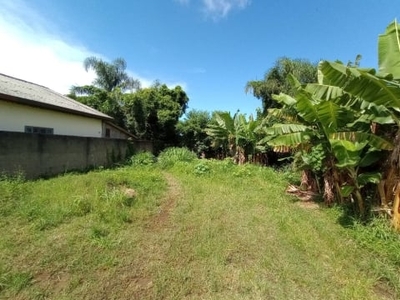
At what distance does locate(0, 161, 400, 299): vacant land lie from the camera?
10.7 feet

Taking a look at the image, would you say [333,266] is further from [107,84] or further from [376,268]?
[107,84]

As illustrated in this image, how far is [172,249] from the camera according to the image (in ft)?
13.5

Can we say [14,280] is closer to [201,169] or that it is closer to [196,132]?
[201,169]

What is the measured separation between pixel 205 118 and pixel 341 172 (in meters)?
13.4

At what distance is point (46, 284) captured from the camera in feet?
10.4

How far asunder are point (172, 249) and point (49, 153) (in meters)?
6.32

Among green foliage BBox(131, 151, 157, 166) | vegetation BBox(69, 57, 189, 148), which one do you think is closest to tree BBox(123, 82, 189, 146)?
vegetation BBox(69, 57, 189, 148)

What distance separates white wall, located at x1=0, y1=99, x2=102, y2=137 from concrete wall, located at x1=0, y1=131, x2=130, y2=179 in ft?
4.68

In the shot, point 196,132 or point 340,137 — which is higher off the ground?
point 196,132

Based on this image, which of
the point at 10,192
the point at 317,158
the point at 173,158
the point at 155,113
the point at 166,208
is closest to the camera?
the point at 10,192

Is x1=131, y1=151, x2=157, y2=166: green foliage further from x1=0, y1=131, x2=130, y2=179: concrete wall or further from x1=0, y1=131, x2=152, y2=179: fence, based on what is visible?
x1=0, y1=131, x2=130, y2=179: concrete wall

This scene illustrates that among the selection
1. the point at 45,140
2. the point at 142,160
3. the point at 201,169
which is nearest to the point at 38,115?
the point at 45,140

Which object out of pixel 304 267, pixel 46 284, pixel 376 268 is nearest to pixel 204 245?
pixel 304 267

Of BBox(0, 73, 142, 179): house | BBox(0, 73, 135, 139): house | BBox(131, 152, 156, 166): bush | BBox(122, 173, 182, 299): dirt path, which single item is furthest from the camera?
BBox(131, 152, 156, 166): bush
